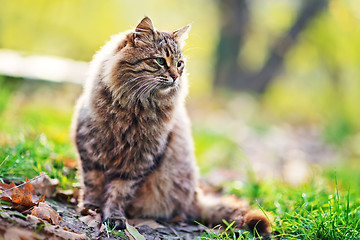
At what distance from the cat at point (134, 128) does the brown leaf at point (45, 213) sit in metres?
0.42

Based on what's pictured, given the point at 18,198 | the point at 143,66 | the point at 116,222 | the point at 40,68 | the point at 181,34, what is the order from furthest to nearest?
the point at 40,68 < the point at 181,34 < the point at 143,66 < the point at 116,222 < the point at 18,198

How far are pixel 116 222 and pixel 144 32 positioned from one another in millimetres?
1419

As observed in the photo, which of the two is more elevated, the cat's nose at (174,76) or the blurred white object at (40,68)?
the blurred white object at (40,68)

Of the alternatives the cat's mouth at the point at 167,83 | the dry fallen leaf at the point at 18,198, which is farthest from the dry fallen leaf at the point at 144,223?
the cat's mouth at the point at 167,83

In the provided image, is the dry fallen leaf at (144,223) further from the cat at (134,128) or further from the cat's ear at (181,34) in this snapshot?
the cat's ear at (181,34)

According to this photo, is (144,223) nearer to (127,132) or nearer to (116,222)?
(116,222)

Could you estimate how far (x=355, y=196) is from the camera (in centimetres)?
303

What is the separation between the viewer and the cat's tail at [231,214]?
92.8 inches

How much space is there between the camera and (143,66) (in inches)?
96.7

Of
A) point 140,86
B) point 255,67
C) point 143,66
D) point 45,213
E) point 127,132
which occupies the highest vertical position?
point 255,67

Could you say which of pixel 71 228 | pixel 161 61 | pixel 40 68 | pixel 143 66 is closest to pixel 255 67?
pixel 40 68

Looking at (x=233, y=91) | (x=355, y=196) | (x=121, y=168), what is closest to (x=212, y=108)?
(x=233, y=91)

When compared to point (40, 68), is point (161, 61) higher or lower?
lower

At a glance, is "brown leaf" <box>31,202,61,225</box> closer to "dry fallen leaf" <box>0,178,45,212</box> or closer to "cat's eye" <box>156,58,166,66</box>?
"dry fallen leaf" <box>0,178,45,212</box>
